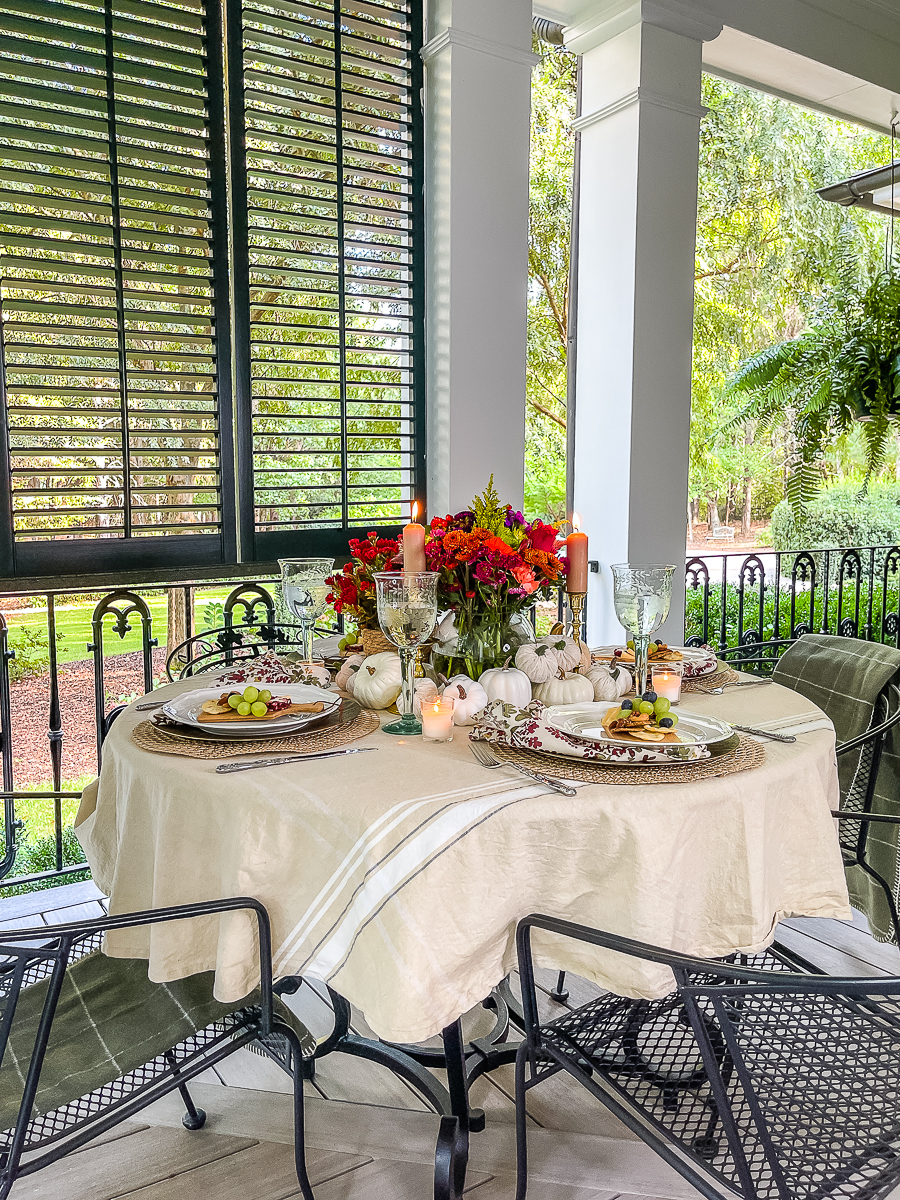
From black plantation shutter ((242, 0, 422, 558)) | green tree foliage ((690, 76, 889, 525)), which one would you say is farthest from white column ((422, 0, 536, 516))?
green tree foliage ((690, 76, 889, 525))

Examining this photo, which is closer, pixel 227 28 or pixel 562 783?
pixel 562 783

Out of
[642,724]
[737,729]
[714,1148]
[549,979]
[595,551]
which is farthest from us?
[595,551]

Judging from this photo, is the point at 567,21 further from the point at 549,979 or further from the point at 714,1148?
the point at 714,1148

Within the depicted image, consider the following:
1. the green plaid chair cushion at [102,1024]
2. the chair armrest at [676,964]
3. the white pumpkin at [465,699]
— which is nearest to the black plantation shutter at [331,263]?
the white pumpkin at [465,699]

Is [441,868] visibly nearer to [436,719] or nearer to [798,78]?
[436,719]

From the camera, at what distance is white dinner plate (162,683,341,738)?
1323 mm

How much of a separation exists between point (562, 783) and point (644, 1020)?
37 cm

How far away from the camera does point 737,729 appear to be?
4.51ft

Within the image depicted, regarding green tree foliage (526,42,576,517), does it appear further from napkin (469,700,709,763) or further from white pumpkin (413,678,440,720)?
napkin (469,700,709,763)

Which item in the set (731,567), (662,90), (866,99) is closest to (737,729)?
(662,90)

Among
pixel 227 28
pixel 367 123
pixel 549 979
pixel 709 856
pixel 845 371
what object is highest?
pixel 227 28

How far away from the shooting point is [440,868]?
3.47 feet

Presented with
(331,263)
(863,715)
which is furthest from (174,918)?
(331,263)

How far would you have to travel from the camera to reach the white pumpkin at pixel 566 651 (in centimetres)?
152
